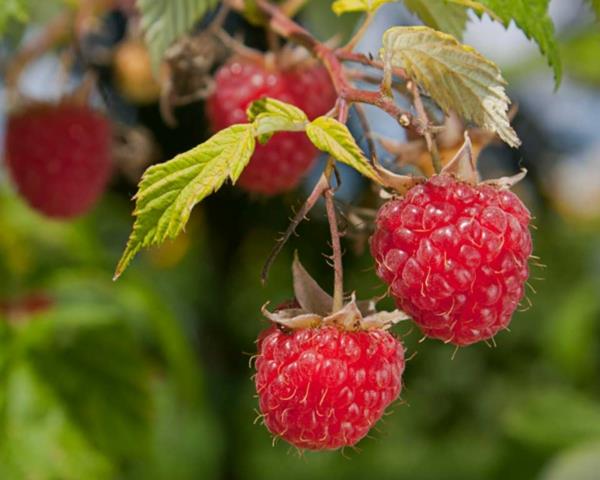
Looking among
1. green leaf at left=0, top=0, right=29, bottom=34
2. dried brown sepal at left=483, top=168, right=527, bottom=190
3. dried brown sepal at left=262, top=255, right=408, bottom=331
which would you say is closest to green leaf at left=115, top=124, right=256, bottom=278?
dried brown sepal at left=262, top=255, right=408, bottom=331

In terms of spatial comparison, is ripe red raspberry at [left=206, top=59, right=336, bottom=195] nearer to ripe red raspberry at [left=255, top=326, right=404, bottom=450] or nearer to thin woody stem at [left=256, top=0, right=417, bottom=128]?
thin woody stem at [left=256, top=0, right=417, bottom=128]

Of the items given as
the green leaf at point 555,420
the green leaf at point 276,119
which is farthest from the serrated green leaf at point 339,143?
the green leaf at point 555,420

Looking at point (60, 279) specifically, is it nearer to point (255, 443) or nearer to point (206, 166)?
point (255, 443)

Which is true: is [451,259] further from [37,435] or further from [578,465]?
[578,465]

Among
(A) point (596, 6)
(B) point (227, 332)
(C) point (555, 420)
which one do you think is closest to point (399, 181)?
(A) point (596, 6)

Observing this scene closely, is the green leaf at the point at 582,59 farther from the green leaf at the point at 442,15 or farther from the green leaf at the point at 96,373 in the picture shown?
the green leaf at the point at 442,15

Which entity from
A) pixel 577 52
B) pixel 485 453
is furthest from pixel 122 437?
pixel 577 52
